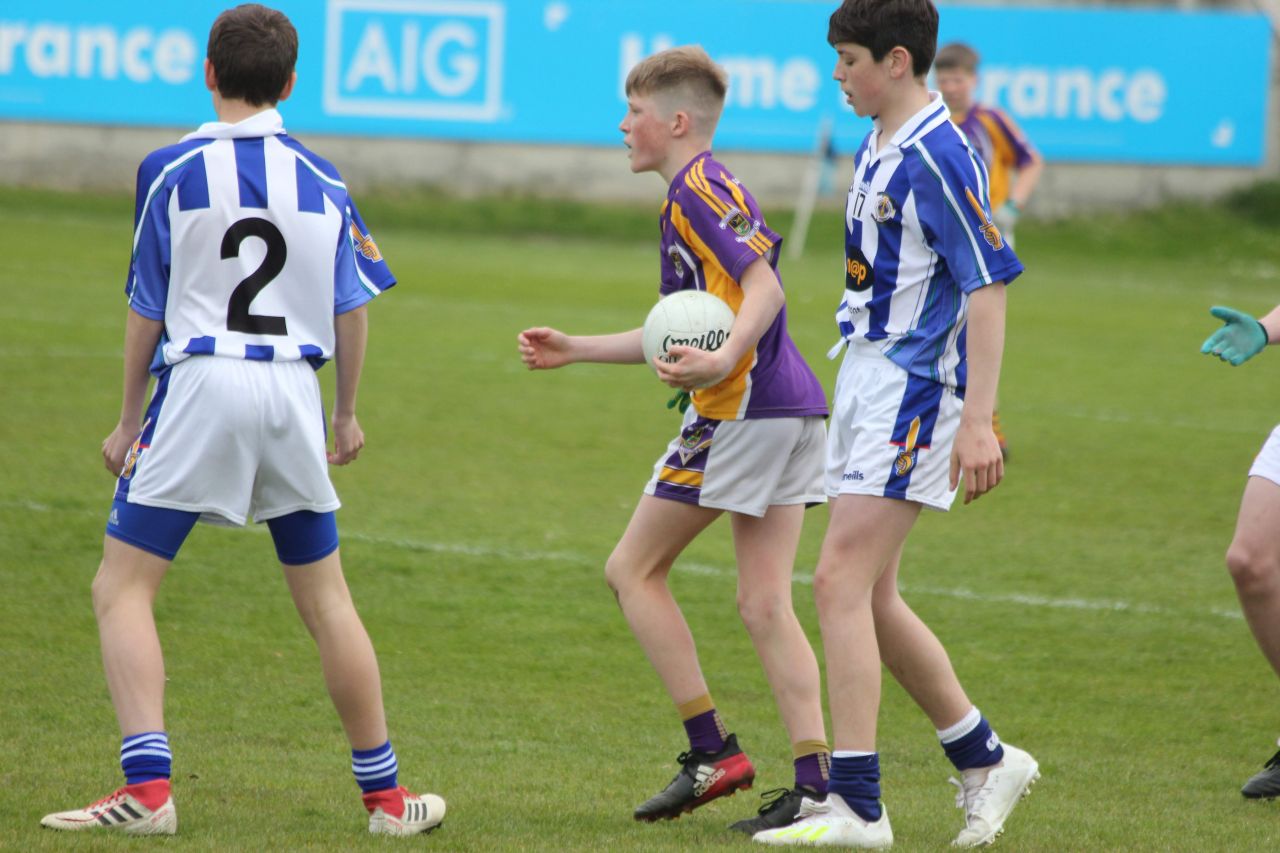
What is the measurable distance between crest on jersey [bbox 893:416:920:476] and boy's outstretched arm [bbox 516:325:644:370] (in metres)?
0.81

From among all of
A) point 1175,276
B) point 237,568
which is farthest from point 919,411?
point 1175,276

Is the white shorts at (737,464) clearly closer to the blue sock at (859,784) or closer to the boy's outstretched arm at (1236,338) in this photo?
the blue sock at (859,784)

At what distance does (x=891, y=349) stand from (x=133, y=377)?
184 centimetres

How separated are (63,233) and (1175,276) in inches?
578

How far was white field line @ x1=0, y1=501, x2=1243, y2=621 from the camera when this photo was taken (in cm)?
711

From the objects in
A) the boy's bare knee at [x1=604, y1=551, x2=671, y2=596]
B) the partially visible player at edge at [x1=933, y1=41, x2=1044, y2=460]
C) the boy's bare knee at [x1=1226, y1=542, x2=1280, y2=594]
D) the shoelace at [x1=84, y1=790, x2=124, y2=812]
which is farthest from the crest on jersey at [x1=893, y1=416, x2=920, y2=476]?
the partially visible player at edge at [x1=933, y1=41, x2=1044, y2=460]

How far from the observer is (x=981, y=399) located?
4.00m

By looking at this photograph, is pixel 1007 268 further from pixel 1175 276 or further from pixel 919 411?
pixel 1175 276

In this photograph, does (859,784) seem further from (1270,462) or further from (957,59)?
(957,59)

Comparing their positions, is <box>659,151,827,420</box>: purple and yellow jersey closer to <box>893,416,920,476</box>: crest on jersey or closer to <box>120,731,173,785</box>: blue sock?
<box>893,416,920,476</box>: crest on jersey

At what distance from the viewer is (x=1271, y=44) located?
25812mm

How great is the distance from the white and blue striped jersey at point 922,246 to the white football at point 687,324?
32 cm

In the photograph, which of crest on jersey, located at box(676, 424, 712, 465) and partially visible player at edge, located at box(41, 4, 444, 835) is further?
crest on jersey, located at box(676, 424, 712, 465)

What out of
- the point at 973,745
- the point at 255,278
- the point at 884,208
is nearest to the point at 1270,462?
the point at 973,745
